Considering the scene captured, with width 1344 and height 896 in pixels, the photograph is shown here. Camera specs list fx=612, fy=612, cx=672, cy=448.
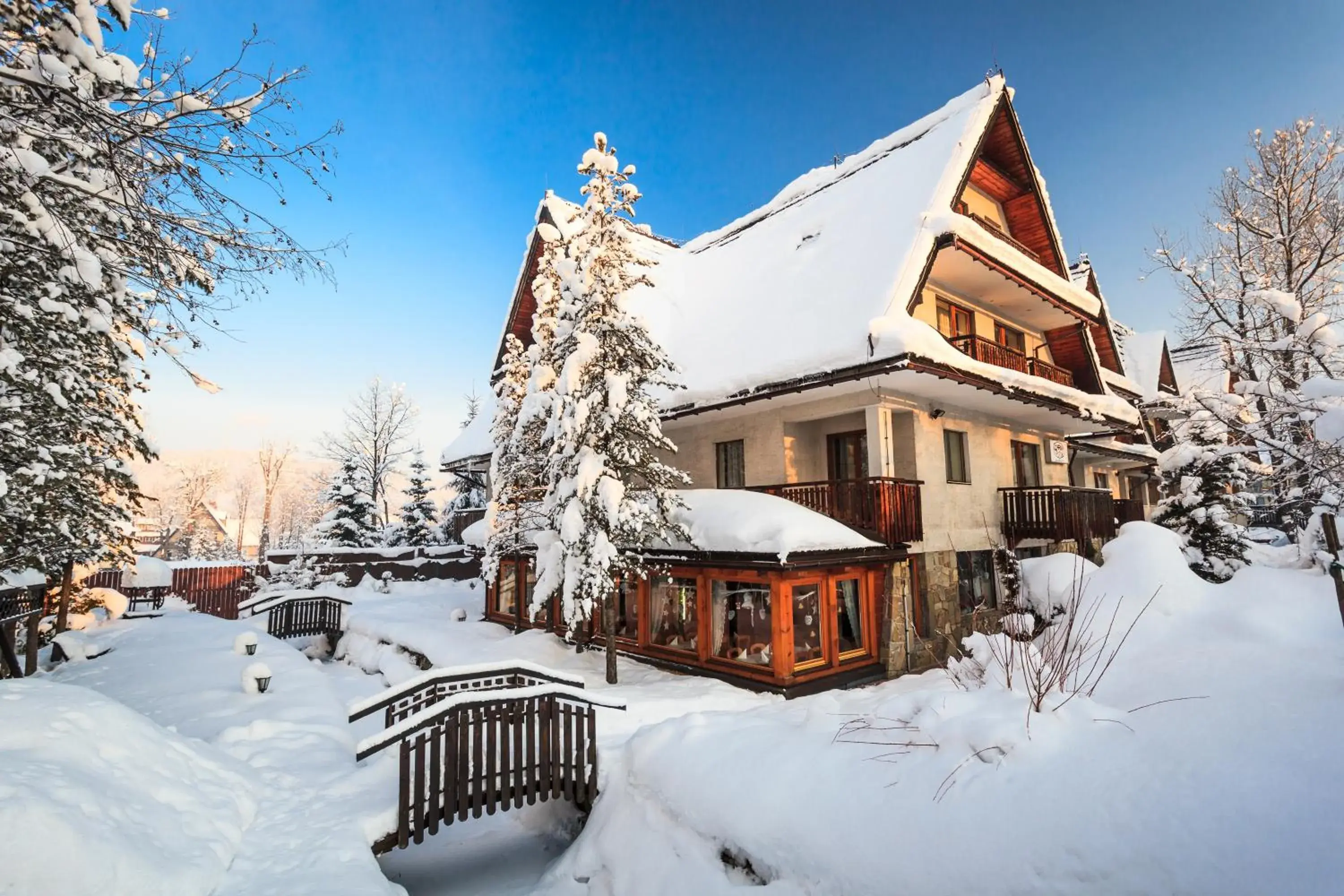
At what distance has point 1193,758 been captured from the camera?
163 inches

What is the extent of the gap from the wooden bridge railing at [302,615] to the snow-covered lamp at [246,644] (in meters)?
5.32

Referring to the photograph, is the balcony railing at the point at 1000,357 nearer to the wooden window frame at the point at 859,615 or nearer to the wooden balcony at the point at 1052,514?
the wooden balcony at the point at 1052,514

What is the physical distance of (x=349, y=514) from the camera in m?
Result: 34.5

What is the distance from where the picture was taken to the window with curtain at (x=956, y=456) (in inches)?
609

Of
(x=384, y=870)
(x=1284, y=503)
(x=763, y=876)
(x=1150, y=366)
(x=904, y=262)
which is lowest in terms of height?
(x=384, y=870)

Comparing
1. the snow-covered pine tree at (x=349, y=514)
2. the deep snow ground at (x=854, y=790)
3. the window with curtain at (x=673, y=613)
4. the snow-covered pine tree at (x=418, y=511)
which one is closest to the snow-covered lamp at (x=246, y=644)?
the deep snow ground at (x=854, y=790)

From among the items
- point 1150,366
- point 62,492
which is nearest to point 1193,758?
point 62,492

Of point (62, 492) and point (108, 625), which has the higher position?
point (62, 492)

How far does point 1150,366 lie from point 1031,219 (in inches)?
784

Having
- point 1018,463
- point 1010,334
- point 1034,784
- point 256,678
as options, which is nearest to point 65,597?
point 256,678

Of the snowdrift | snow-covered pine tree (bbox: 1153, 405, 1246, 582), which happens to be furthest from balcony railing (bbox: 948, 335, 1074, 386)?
the snowdrift

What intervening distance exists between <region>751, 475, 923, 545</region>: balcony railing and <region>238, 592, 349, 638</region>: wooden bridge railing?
577 inches

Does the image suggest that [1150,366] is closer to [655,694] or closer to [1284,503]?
[1284,503]

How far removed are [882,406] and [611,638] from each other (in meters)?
7.58
